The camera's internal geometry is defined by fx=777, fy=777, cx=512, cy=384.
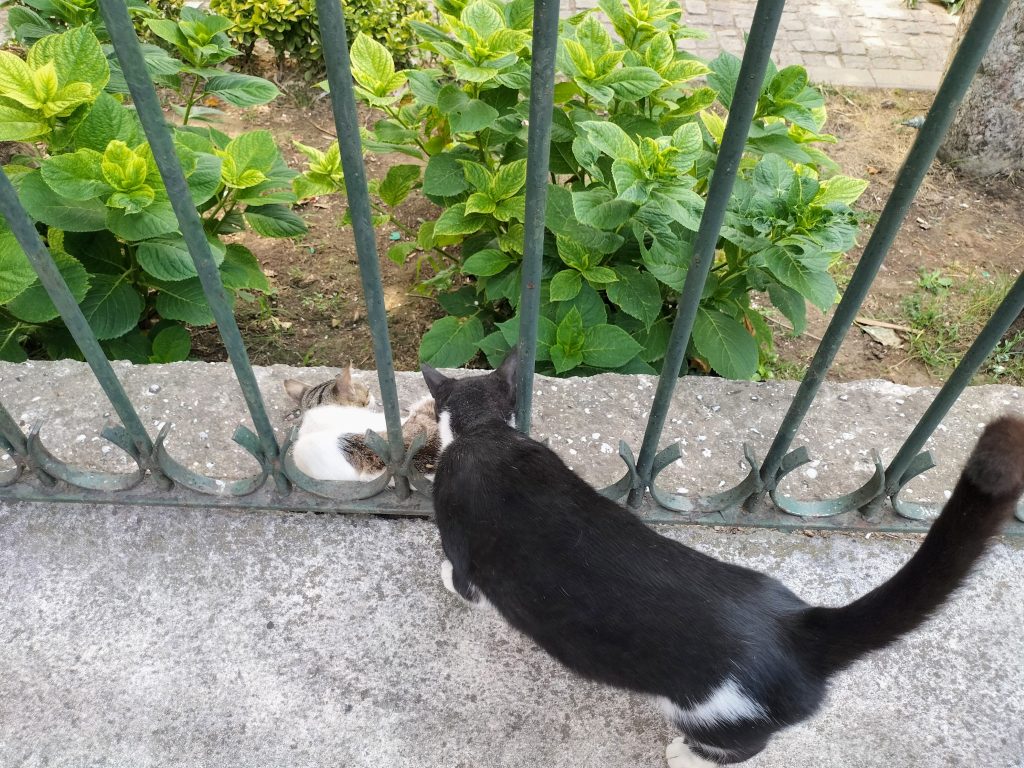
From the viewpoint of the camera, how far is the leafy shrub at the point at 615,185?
243 centimetres

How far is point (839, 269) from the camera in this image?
426 centimetres

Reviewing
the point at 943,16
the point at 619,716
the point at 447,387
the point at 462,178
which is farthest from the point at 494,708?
the point at 943,16

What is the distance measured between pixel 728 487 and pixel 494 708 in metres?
0.86

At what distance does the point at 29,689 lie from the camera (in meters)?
1.75

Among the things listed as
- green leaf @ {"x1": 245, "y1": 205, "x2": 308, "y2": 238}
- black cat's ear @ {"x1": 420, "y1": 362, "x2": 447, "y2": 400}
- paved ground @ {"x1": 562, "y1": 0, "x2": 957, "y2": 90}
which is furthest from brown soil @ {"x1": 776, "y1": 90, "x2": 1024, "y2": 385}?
green leaf @ {"x1": 245, "y1": 205, "x2": 308, "y2": 238}

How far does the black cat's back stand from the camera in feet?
4.82

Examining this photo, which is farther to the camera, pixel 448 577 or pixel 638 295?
pixel 638 295

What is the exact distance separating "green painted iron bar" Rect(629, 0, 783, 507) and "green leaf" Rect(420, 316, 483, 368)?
1.24 meters

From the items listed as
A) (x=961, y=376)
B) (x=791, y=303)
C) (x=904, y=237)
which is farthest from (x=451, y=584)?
(x=904, y=237)

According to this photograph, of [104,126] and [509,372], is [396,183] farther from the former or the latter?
[509,372]

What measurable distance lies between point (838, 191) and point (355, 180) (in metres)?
1.78

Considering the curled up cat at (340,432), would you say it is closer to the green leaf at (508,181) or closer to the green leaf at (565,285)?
the green leaf at (565,285)

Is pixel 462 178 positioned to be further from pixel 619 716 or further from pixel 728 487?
pixel 619 716

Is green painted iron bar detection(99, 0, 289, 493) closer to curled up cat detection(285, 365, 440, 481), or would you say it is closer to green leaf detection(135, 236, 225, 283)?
curled up cat detection(285, 365, 440, 481)
